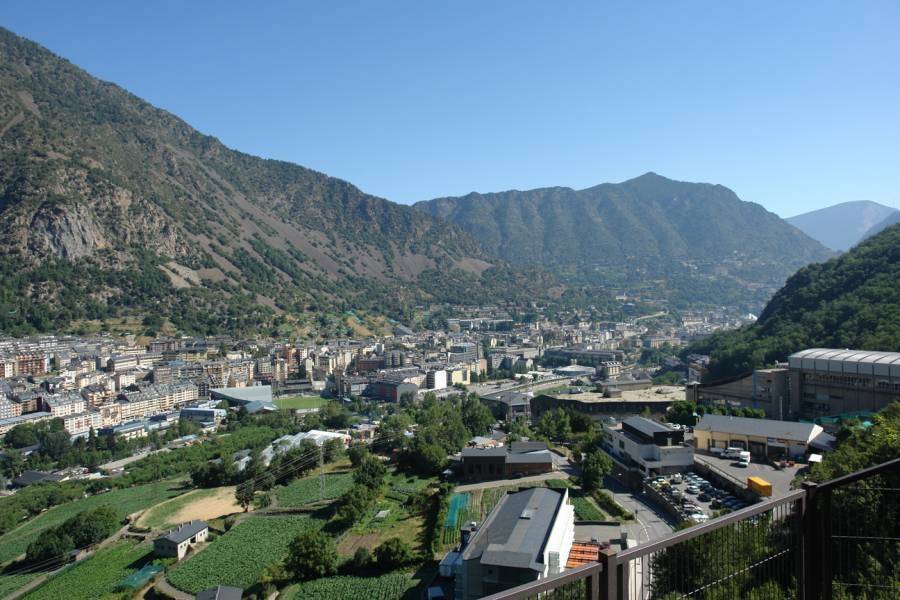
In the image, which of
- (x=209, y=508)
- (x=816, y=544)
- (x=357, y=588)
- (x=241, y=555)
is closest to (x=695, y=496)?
(x=357, y=588)

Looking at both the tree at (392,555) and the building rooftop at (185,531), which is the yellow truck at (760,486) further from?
the building rooftop at (185,531)

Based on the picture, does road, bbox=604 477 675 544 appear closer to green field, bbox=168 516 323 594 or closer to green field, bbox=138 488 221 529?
green field, bbox=168 516 323 594

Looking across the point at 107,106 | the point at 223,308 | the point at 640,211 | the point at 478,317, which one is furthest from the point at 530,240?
the point at 223,308

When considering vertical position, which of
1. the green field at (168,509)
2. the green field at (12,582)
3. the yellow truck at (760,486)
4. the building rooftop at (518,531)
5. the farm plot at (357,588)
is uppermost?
the building rooftop at (518,531)

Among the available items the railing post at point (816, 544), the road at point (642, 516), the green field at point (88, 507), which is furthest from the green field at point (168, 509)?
the railing post at point (816, 544)

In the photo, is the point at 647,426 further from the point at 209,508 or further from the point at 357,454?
the point at 209,508

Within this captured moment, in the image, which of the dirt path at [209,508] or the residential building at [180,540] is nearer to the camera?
the residential building at [180,540]

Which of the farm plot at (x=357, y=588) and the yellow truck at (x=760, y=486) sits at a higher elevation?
the yellow truck at (x=760, y=486)

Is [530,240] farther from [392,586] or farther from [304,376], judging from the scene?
[392,586]
